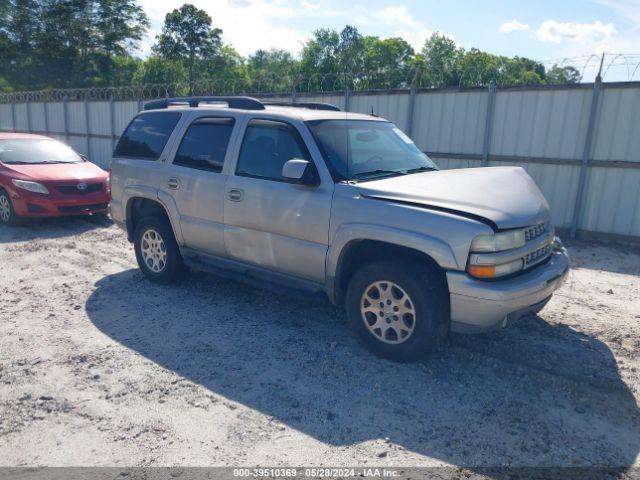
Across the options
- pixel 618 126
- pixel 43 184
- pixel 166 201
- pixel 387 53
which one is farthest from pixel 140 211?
A: pixel 387 53

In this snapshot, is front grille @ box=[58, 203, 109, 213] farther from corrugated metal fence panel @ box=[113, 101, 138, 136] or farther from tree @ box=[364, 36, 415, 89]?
tree @ box=[364, 36, 415, 89]

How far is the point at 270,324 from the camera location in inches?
194

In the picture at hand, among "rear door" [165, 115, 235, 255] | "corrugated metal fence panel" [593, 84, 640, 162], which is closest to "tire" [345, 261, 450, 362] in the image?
"rear door" [165, 115, 235, 255]

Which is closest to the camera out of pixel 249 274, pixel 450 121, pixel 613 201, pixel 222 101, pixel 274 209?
pixel 274 209

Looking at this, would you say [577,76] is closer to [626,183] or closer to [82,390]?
[626,183]

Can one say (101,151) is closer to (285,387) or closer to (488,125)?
(488,125)

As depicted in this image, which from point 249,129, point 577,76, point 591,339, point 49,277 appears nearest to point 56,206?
point 49,277

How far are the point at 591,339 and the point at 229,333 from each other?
331 centimetres

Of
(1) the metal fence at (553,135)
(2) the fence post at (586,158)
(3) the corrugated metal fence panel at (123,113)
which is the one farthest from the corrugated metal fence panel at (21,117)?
(2) the fence post at (586,158)

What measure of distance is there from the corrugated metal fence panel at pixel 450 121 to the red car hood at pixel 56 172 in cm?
614

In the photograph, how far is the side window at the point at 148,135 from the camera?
5824mm

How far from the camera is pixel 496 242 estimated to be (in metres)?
3.63

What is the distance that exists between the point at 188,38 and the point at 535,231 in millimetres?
65652

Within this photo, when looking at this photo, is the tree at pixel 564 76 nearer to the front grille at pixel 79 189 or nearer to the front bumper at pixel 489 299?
the front bumper at pixel 489 299
